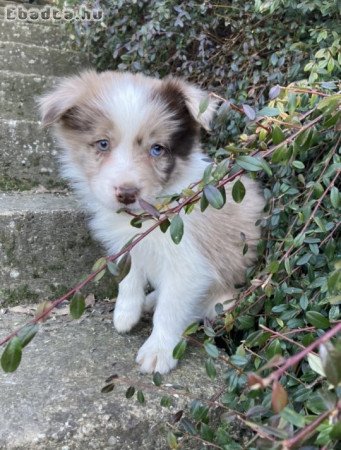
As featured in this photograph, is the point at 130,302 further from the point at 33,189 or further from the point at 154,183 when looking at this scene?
the point at 33,189

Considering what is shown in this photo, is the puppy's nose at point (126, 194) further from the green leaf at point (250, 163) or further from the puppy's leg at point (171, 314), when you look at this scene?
the green leaf at point (250, 163)

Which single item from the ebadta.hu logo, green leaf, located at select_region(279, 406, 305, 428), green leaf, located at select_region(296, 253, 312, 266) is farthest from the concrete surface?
green leaf, located at select_region(279, 406, 305, 428)

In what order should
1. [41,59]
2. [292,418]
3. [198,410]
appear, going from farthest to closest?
1. [41,59]
2. [198,410]
3. [292,418]

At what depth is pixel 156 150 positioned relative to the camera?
2.01 metres

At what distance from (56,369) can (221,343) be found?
0.80 meters

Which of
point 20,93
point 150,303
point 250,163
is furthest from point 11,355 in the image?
point 20,93

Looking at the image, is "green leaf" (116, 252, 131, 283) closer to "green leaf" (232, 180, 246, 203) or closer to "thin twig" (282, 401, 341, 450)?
"green leaf" (232, 180, 246, 203)

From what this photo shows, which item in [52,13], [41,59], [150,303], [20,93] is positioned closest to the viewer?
[150,303]

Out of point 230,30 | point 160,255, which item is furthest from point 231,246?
point 230,30

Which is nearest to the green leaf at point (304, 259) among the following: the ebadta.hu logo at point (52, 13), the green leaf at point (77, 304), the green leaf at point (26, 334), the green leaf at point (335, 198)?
the green leaf at point (335, 198)

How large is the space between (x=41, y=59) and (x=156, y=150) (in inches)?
107

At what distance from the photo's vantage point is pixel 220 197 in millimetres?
1262

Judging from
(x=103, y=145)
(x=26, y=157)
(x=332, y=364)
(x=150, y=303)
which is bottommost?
(x=150, y=303)

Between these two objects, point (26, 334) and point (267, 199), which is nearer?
point (26, 334)
